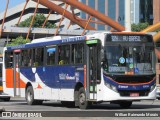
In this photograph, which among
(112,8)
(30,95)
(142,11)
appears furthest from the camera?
(112,8)

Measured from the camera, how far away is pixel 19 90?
1184 inches

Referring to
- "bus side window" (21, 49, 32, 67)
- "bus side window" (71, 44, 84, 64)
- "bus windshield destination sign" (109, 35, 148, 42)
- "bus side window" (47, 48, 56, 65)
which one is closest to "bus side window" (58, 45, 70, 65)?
"bus side window" (71, 44, 84, 64)

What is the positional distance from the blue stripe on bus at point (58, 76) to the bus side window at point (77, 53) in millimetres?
313

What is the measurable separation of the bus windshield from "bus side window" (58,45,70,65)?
2745 millimetres

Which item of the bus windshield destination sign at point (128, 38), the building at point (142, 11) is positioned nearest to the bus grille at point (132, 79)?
the bus windshield destination sign at point (128, 38)

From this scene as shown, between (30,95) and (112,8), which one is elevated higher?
(112,8)

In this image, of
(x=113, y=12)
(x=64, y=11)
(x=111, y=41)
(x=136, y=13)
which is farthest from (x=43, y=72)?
(x=113, y=12)

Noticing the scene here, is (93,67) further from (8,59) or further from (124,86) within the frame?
(8,59)

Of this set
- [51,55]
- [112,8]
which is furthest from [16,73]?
[112,8]

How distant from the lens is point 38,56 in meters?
27.8

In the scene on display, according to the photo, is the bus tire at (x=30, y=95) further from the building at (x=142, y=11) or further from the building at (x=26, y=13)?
the building at (x=26, y=13)

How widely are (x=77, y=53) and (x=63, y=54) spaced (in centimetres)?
130

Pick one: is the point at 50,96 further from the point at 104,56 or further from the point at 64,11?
the point at 64,11

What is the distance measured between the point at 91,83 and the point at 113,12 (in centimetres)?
11868
